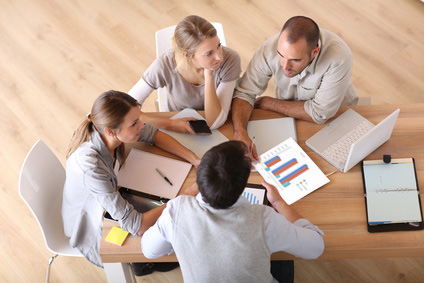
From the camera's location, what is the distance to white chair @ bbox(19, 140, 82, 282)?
1.81 meters

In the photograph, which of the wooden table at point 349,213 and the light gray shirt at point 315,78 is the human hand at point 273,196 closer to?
the wooden table at point 349,213

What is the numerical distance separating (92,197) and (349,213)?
1075 mm

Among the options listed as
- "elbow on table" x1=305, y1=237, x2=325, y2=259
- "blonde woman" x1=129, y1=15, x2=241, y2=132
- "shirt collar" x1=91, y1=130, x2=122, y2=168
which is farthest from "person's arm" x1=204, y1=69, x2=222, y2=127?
"elbow on table" x1=305, y1=237, x2=325, y2=259

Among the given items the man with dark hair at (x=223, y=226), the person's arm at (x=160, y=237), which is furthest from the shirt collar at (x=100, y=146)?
the man with dark hair at (x=223, y=226)

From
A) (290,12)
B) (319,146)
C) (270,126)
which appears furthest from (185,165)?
(290,12)

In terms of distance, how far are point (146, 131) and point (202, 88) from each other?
0.45 metres

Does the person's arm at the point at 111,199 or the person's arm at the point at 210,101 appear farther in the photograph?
the person's arm at the point at 210,101

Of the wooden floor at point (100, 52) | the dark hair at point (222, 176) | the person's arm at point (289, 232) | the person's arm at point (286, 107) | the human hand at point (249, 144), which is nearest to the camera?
the dark hair at point (222, 176)

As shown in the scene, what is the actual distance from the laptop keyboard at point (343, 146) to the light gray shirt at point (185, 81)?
1.69 feet

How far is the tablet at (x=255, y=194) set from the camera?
66.1 inches

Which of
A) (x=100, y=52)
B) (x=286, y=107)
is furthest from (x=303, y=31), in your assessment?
(x=100, y=52)

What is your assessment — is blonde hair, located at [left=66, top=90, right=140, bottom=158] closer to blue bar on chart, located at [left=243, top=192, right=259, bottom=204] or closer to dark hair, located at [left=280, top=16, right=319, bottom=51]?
blue bar on chart, located at [left=243, top=192, right=259, bottom=204]

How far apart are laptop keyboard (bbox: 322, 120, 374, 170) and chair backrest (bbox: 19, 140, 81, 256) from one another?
1.22 m

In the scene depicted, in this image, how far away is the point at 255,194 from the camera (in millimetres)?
1699
